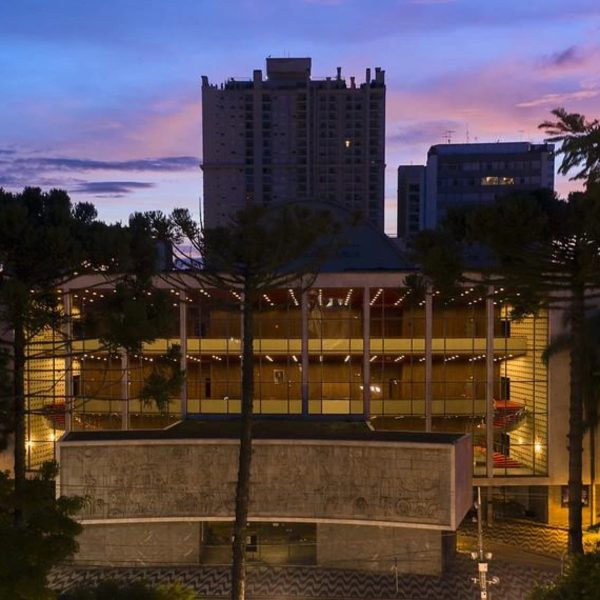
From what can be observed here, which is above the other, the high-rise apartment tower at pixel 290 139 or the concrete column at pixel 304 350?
the high-rise apartment tower at pixel 290 139

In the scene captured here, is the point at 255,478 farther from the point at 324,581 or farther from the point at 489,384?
the point at 489,384

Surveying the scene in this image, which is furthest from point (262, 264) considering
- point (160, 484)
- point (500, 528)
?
point (500, 528)

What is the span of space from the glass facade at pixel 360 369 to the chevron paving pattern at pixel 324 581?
7.63m

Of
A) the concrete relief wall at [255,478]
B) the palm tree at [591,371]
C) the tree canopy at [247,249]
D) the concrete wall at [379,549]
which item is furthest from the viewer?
the palm tree at [591,371]

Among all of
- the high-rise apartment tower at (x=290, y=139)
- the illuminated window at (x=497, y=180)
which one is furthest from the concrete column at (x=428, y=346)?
the high-rise apartment tower at (x=290, y=139)

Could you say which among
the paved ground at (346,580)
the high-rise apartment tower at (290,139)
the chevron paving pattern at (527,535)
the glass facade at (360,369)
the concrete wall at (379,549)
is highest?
the high-rise apartment tower at (290,139)

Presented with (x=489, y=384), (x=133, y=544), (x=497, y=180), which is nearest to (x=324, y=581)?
(x=133, y=544)

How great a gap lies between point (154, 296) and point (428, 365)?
18752 millimetres

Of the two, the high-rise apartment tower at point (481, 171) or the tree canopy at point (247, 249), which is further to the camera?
the high-rise apartment tower at point (481, 171)

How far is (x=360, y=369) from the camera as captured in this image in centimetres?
3284

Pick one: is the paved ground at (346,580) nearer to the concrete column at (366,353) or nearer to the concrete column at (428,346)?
the concrete column at (428,346)

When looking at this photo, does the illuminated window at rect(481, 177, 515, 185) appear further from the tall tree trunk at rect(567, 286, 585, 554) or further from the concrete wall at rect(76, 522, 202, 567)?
the concrete wall at rect(76, 522, 202, 567)

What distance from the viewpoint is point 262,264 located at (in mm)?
18156

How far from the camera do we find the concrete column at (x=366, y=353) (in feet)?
105
